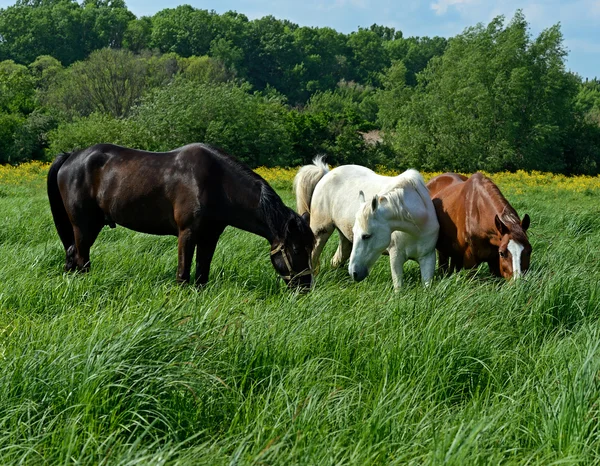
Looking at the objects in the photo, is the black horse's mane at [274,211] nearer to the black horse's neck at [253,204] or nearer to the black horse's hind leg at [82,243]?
the black horse's neck at [253,204]

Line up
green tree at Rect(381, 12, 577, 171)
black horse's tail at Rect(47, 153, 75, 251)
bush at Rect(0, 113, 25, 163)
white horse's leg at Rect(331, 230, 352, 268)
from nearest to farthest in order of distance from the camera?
black horse's tail at Rect(47, 153, 75, 251) → white horse's leg at Rect(331, 230, 352, 268) → bush at Rect(0, 113, 25, 163) → green tree at Rect(381, 12, 577, 171)

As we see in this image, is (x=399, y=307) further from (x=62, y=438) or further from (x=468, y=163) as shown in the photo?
(x=468, y=163)

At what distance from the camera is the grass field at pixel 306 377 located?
8.42 feet

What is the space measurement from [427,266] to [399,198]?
30.4 inches

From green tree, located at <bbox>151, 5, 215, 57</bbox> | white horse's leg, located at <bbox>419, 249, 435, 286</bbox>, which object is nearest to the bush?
white horse's leg, located at <bbox>419, 249, 435, 286</bbox>

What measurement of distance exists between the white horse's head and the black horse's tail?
3.20 m

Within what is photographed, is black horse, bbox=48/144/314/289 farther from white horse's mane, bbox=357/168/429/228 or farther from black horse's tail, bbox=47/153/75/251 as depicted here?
white horse's mane, bbox=357/168/429/228

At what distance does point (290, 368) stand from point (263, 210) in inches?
104

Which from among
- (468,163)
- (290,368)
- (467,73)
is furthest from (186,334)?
(467,73)

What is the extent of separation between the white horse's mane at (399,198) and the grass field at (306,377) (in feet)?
2.88

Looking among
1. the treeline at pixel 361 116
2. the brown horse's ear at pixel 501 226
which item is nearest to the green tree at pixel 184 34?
the treeline at pixel 361 116

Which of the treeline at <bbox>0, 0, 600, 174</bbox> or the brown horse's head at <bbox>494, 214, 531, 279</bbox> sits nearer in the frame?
the brown horse's head at <bbox>494, 214, 531, 279</bbox>

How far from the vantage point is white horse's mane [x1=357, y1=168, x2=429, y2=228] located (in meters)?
5.89

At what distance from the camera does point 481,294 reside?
496 cm
